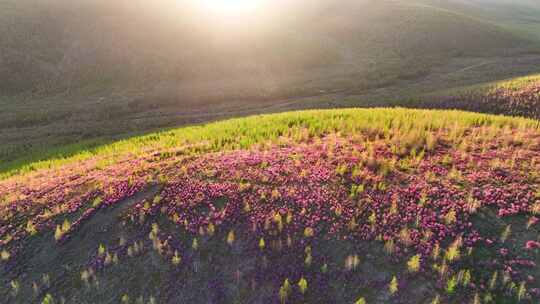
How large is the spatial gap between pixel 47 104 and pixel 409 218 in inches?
1725

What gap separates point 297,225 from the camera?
9.41 m

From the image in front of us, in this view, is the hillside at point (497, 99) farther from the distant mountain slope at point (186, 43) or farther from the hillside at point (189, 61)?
the distant mountain slope at point (186, 43)

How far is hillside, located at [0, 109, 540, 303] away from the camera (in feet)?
25.5

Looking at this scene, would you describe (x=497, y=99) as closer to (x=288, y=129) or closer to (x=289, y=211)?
(x=288, y=129)

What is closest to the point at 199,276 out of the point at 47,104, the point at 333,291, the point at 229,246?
the point at 229,246

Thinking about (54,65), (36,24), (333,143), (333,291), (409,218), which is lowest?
(333,291)

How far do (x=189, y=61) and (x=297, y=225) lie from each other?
53213 mm

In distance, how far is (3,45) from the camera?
57.1 metres

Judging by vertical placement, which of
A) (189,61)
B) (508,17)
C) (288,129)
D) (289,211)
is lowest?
(289,211)

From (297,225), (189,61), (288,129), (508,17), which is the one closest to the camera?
(297,225)

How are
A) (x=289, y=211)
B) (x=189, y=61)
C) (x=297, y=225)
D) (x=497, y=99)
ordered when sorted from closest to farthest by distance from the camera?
1. (x=297, y=225)
2. (x=289, y=211)
3. (x=497, y=99)
4. (x=189, y=61)

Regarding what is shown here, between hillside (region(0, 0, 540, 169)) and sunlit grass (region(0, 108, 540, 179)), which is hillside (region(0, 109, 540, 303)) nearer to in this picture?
sunlit grass (region(0, 108, 540, 179))

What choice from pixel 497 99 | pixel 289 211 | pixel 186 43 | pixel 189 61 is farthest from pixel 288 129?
pixel 186 43

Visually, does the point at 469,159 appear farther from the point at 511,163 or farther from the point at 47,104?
the point at 47,104
